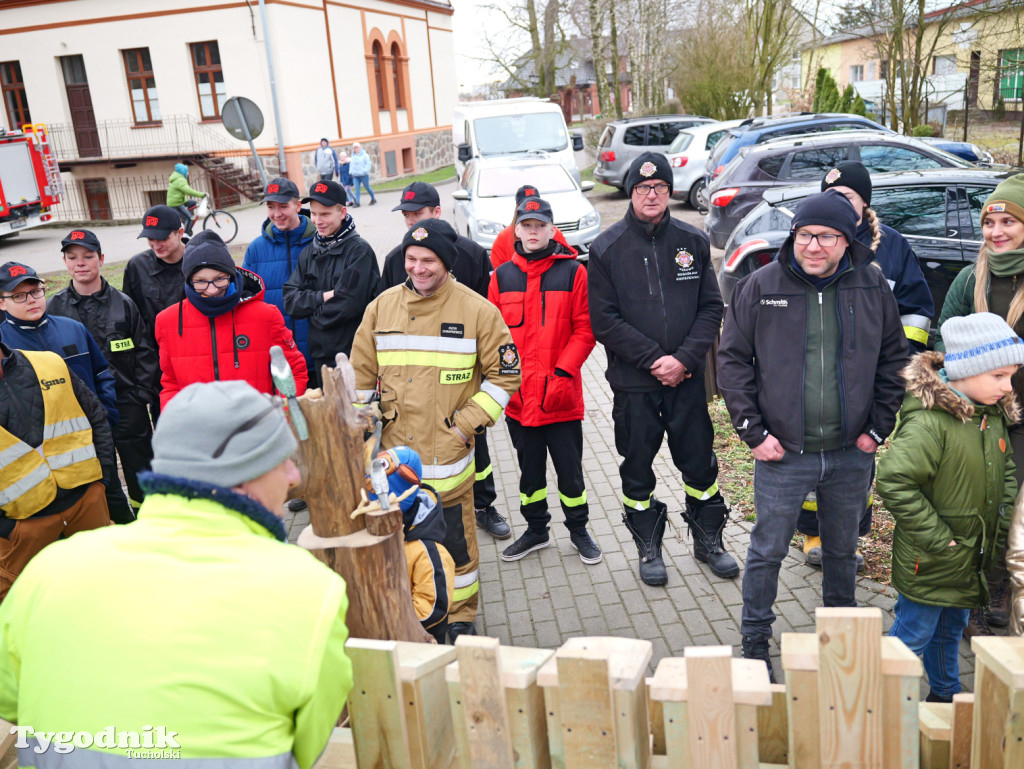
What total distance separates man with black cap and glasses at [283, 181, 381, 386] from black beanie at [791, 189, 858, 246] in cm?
274

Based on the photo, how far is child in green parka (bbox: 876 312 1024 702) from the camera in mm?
3105

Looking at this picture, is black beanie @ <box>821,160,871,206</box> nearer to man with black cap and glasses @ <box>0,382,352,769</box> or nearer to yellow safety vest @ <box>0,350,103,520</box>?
man with black cap and glasses @ <box>0,382,352,769</box>

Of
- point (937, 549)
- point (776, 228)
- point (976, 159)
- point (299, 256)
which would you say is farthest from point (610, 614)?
point (976, 159)

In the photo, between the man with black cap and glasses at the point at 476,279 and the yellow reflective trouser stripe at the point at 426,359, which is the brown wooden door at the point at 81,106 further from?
the yellow reflective trouser stripe at the point at 426,359

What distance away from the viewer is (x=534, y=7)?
3225 centimetres

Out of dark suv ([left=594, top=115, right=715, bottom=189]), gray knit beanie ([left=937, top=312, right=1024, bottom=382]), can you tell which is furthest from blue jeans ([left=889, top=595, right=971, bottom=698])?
dark suv ([left=594, top=115, right=715, bottom=189])

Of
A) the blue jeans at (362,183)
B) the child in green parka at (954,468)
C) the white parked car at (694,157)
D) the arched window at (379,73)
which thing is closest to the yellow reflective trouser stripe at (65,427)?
the child in green parka at (954,468)

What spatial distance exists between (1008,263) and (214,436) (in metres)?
3.64

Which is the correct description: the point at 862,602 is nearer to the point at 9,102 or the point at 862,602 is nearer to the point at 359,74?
the point at 359,74

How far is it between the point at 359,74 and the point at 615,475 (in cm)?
2599

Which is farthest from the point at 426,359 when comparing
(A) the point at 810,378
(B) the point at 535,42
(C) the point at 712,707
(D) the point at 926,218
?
(B) the point at 535,42

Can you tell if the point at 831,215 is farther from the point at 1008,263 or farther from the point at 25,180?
the point at 25,180

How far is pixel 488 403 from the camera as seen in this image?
3922 mm

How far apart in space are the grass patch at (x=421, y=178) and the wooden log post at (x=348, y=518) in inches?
1065
